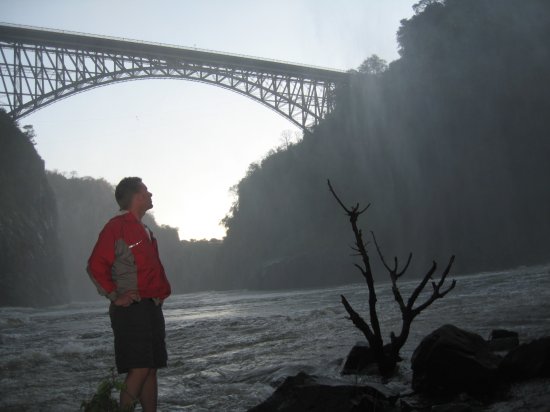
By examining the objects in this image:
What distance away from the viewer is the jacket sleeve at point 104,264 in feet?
8.26

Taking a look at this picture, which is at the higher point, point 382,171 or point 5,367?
point 382,171

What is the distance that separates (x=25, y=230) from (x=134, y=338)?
29210 millimetres

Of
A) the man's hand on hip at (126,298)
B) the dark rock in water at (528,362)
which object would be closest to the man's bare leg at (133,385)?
the man's hand on hip at (126,298)

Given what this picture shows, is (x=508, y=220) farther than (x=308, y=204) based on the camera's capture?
No

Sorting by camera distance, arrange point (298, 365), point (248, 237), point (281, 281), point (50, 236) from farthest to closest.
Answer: point (248, 237) < point (281, 281) < point (50, 236) < point (298, 365)

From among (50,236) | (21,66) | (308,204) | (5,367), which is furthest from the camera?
(308,204)

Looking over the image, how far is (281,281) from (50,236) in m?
17.8

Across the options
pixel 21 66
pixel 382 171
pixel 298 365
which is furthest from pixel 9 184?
pixel 298 365

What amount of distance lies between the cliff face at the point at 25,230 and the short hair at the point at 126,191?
2487 cm

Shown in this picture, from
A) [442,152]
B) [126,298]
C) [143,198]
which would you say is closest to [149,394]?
[126,298]

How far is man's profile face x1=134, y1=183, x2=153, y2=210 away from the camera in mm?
2862

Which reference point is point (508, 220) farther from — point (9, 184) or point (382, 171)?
point (9, 184)

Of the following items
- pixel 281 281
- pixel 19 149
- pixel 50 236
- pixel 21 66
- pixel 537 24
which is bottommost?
pixel 281 281

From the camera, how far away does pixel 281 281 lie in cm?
3662
